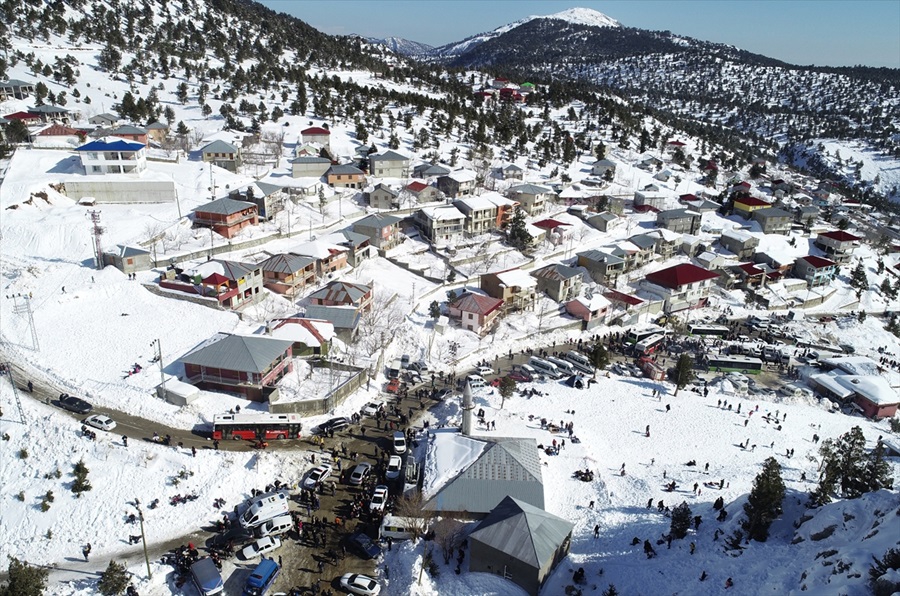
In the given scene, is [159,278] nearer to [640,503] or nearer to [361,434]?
[361,434]

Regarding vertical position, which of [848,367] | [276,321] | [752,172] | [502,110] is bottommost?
[848,367]

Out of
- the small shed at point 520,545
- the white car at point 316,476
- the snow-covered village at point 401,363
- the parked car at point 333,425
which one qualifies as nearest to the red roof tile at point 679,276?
the snow-covered village at point 401,363

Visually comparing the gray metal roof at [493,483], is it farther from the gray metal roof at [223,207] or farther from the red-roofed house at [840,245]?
the red-roofed house at [840,245]

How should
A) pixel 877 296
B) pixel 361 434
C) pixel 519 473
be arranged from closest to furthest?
pixel 519 473 → pixel 361 434 → pixel 877 296

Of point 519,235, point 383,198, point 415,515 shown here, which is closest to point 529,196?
point 519,235

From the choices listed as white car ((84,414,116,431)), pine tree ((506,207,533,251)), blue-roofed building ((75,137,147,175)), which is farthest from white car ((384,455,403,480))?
blue-roofed building ((75,137,147,175))

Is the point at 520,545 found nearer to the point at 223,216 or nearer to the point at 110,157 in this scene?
the point at 223,216

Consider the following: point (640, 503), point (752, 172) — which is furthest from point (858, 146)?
point (640, 503)

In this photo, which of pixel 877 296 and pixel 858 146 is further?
pixel 858 146
